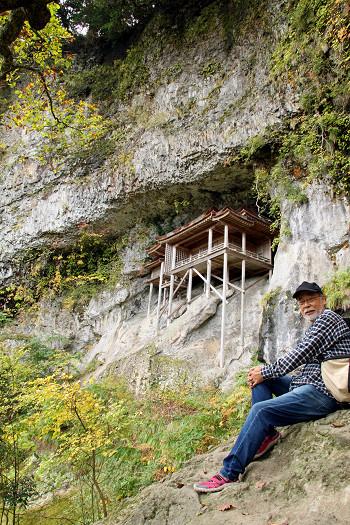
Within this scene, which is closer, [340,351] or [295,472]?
[295,472]

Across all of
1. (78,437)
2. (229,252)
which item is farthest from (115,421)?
(229,252)

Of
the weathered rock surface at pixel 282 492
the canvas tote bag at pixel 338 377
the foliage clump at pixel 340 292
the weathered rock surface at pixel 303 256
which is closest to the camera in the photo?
the weathered rock surface at pixel 282 492

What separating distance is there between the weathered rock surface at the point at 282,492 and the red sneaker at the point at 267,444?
0.16 ft

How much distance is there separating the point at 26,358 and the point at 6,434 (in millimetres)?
12758

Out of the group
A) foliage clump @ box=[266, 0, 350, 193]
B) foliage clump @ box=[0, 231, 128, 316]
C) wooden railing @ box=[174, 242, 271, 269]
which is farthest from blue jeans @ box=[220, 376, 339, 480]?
foliage clump @ box=[0, 231, 128, 316]

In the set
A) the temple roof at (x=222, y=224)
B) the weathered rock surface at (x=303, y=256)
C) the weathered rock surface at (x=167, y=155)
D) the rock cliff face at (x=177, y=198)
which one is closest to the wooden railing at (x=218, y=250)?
the temple roof at (x=222, y=224)

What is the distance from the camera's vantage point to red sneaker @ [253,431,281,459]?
11.3 feet

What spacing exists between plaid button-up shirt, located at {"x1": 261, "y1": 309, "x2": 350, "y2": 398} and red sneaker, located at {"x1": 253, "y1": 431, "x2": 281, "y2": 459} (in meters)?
0.53

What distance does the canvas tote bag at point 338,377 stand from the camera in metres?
3.21

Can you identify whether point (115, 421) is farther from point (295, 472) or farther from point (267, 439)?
point (295, 472)

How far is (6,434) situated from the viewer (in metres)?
5.82

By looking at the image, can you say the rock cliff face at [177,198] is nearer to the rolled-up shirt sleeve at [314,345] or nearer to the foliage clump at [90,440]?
the foliage clump at [90,440]

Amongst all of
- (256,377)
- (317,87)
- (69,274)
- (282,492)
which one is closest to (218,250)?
(317,87)

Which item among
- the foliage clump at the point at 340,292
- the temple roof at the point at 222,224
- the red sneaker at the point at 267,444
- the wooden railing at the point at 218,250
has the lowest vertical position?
the red sneaker at the point at 267,444
